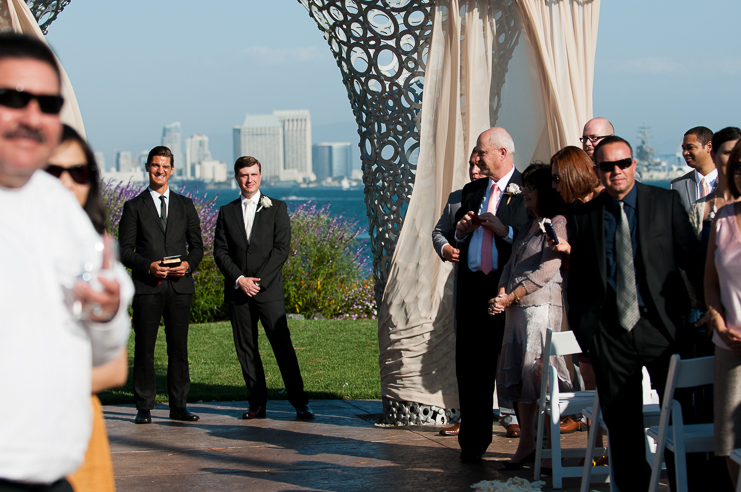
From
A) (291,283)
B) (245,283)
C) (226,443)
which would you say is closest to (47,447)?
(226,443)

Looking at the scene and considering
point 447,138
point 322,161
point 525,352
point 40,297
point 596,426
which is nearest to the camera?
point 40,297

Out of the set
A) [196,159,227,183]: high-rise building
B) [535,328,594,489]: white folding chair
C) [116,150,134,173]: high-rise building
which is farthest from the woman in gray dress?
[196,159,227,183]: high-rise building

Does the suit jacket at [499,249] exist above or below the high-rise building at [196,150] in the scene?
below

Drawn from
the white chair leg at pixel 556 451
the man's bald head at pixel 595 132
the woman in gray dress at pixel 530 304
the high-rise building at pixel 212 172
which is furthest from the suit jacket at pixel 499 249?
the high-rise building at pixel 212 172

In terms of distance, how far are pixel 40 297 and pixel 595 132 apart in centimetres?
426

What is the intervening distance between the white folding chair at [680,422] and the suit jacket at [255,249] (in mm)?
3582

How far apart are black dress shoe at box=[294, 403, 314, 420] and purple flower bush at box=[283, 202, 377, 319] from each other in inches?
262

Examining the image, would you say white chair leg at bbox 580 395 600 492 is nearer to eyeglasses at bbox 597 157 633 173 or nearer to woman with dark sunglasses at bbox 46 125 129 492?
eyeglasses at bbox 597 157 633 173

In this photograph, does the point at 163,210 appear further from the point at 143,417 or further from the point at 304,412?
the point at 304,412

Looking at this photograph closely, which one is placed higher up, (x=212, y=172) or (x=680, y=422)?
(x=212, y=172)

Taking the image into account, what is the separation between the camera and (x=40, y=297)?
139 centimetres

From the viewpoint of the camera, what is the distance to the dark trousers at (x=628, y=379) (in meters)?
3.43

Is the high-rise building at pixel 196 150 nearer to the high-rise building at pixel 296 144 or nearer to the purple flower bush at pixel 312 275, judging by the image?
the high-rise building at pixel 296 144

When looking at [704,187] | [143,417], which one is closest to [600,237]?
[704,187]
